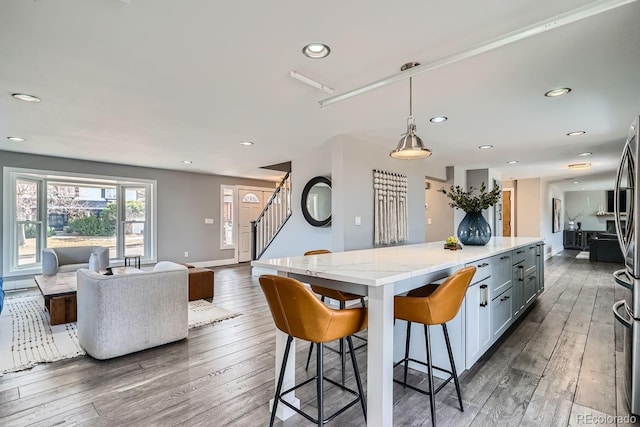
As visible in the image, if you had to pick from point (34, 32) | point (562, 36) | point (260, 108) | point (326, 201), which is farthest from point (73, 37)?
point (326, 201)

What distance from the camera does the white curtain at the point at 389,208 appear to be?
15.3 feet

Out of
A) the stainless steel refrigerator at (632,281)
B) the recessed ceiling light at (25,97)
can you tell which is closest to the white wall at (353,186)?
the stainless steel refrigerator at (632,281)

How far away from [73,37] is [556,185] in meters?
12.6

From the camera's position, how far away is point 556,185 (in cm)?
1062

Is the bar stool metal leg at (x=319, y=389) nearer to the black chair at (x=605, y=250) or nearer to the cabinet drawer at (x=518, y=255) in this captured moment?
the cabinet drawer at (x=518, y=255)

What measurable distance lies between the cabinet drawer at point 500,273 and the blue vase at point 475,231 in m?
0.28

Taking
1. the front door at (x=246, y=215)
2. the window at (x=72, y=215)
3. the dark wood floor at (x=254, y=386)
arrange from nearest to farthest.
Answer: the dark wood floor at (x=254, y=386) → the window at (x=72, y=215) → the front door at (x=246, y=215)

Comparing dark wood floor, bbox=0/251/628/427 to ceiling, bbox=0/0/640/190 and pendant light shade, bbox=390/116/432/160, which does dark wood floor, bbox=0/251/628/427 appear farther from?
ceiling, bbox=0/0/640/190

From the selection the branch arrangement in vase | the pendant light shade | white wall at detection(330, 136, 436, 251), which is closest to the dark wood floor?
the branch arrangement in vase

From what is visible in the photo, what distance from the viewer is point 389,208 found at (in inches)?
193

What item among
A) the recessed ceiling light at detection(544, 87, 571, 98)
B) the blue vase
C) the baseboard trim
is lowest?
the baseboard trim

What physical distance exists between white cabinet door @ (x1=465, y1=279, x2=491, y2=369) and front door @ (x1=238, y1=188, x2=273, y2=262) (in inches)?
262

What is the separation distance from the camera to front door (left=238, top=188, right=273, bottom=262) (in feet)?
27.6

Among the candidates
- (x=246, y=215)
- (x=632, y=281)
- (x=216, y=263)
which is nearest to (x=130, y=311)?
(x=632, y=281)
